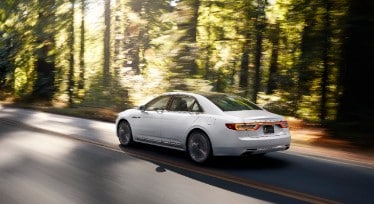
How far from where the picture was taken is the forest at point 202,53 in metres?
14.4

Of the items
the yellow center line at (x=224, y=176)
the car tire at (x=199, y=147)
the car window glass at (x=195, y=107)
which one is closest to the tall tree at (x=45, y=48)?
the yellow center line at (x=224, y=176)

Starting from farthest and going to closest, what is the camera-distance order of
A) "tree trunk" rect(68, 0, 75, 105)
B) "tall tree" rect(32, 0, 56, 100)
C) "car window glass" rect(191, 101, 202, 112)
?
"tall tree" rect(32, 0, 56, 100) < "tree trunk" rect(68, 0, 75, 105) < "car window glass" rect(191, 101, 202, 112)

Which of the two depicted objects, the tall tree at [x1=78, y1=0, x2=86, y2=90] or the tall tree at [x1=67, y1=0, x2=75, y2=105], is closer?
the tall tree at [x1=78, y1=0, x2=86, y2=90]

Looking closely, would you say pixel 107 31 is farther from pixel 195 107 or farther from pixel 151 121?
pixel 195 107

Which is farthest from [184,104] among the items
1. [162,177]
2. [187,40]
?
[187,40]

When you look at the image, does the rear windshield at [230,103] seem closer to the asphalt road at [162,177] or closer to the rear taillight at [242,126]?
the rear taillight at [242,126]

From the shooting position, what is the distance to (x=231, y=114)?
8812mm

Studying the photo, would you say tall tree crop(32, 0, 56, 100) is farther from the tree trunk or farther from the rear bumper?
the rear bumper

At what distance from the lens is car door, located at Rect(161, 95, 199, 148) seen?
9.45 metres

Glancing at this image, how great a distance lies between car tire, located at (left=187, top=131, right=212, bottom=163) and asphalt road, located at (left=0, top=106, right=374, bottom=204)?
0.18 metres

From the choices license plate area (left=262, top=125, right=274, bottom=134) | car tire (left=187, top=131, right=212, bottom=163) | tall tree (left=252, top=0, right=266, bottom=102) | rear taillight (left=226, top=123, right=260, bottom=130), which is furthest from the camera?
tall tree (left=252, top=0, right=266, bottom=102)

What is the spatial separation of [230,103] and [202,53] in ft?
47.9

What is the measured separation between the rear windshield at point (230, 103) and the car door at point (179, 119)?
0.44 metres

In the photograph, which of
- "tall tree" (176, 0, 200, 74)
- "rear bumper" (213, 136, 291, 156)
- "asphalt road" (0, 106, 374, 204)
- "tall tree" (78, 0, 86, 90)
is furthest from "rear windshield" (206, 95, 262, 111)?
"tall tree" (78, 0, 86, 90)
